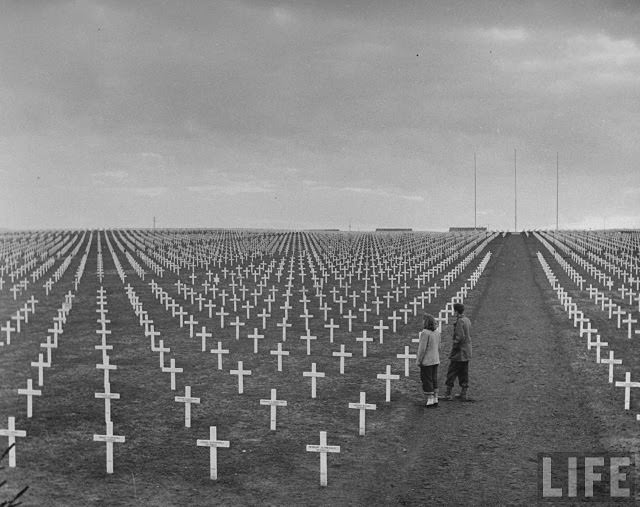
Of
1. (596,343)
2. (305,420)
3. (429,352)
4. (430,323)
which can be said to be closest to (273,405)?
(305,420)

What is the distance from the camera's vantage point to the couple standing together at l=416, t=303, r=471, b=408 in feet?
40.6

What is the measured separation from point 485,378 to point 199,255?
43.1 meters

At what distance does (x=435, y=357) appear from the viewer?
1241 cm

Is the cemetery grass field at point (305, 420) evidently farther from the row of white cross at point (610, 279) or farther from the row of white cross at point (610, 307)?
the row of white cross at point (610, 279)

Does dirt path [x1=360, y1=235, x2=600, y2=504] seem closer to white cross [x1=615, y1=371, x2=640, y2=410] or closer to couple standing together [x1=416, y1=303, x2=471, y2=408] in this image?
couple standing together [x1=416, y1=303, x2=471, y2=408]

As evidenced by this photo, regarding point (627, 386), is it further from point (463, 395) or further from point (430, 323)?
point (430, 323)

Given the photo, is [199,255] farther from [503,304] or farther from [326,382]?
[326,382]

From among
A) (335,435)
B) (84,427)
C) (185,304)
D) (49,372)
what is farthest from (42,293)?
(335,435)

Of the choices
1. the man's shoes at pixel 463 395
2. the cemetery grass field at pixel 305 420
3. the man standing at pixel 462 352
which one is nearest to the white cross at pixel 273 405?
the cemetery grass field at pixel 305 420

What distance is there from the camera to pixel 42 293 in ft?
111

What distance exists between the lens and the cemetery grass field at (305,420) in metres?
8.83

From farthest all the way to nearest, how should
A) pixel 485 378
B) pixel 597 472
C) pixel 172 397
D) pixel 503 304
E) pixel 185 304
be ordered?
pixel 185 304 → pixel 503 304 → pixel 485 378 → pixel 172 397 → pixel 597 472

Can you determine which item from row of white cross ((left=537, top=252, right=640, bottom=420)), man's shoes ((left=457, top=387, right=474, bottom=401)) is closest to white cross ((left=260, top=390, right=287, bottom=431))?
man's shoes ((left=457, top=387, right=474, bottom=401))

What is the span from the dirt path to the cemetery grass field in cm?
3
